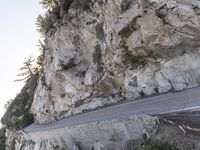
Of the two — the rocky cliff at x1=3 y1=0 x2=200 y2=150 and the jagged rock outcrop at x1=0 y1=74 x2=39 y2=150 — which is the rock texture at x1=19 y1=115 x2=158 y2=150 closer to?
the rocky cliff at x1=3 y1=0 x2=200 y2=150

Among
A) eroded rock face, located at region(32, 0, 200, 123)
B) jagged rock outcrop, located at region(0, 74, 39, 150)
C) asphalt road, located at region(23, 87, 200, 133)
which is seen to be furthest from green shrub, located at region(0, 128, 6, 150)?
asphalt road, located at region(23, 87, 200, 133)

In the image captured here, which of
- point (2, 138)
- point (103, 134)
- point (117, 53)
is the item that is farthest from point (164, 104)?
point (2, 138)

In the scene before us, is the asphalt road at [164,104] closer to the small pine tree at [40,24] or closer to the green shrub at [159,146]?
the green shrub at [159,146]

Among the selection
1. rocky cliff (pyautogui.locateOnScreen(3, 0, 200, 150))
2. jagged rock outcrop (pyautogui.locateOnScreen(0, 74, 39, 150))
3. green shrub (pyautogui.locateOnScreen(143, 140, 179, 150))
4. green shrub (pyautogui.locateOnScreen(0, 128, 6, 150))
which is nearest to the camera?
green shrub (pyautogui.locateOnScreen(143, 140, 179, 150))

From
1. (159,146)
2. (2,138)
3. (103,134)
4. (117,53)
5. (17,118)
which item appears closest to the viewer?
(159,146)

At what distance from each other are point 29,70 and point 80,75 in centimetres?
2718

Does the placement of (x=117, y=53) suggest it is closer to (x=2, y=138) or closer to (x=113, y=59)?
(x=113, y=59)

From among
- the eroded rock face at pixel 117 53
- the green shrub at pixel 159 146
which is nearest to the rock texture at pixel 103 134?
the green shrub at pixel 159 146

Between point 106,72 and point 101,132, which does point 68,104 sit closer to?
point 106,72

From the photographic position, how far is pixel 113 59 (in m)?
32.2

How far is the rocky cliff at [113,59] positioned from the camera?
25.7 meters

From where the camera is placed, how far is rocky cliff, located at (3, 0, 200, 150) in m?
25.7

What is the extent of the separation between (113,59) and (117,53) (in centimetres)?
100

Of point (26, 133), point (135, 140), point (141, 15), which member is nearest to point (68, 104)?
point (26, 133)
